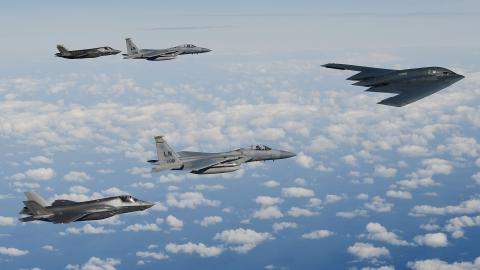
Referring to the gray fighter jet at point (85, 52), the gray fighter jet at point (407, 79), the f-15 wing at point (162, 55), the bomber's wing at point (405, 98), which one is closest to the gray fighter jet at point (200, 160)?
the gray fighter jet at point (407, 79)

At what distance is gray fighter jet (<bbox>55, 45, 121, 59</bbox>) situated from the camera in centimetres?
8019

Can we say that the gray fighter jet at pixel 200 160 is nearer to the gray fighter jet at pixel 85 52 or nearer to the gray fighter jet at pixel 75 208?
the gray fighter jet at pixel 75 208

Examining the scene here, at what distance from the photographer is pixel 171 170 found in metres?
64.1

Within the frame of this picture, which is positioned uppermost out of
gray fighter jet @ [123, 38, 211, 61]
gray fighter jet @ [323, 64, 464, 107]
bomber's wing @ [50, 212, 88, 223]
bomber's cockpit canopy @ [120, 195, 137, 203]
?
gray fighter jet @ [123, 38, 211, 61]

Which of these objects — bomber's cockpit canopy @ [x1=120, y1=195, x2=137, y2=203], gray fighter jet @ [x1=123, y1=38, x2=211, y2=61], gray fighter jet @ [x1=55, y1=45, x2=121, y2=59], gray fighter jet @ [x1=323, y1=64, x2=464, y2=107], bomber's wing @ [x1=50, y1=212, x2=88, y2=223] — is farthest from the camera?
gray fighter jet @ [x1=123, y1=38, x2=211, y2=61]

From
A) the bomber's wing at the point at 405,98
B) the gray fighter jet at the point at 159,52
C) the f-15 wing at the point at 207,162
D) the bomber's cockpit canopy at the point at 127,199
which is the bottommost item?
the bomber's cockpit canopy at the point at 127,199

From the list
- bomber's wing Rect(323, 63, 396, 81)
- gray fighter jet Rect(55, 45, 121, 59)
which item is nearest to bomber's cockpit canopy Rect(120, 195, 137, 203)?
bomber's wing Rect(323, 63, 396, 81)

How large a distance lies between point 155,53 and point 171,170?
31511 mm

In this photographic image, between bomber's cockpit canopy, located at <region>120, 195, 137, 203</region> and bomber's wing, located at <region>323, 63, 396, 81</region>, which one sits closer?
bomber's cockpit canopy, located at <region>120, 195, 137, 203</region>

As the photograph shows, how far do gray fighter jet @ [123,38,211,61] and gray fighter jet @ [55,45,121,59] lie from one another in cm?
429

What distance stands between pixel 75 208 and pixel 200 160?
18888 millimetres

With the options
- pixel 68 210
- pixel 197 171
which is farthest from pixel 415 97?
pixel 68 210

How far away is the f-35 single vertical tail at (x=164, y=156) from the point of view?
6431 cm

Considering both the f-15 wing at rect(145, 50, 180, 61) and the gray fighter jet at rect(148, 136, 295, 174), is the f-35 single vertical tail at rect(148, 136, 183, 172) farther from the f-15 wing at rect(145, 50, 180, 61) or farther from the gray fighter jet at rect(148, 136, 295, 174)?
the f-15 wing at rect(145, 50, 180, 61)
